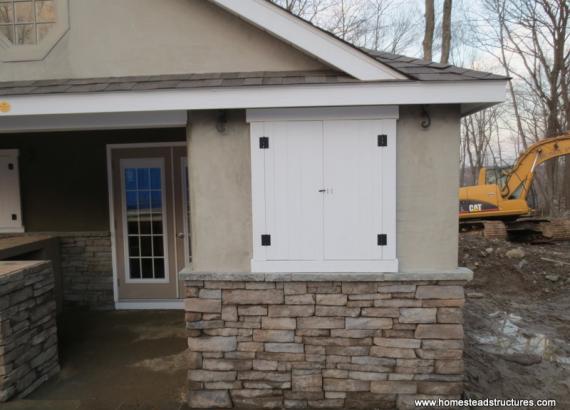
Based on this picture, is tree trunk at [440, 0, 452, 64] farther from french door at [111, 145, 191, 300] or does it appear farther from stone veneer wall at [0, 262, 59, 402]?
stone veneer wall at [0, 262, 59, 402]

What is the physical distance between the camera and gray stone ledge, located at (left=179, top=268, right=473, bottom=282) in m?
3.19

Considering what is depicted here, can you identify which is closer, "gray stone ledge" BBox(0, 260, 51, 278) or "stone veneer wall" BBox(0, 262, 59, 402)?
"stone veneer wall" BBox(0, 262, 59, 402)

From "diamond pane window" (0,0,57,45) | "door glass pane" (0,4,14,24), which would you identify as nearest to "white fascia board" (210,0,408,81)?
"diamond pane window" (0,0,57,45)

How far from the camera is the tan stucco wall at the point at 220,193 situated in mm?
3312

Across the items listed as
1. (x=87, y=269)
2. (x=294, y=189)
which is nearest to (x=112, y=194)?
(x=87, y=269)

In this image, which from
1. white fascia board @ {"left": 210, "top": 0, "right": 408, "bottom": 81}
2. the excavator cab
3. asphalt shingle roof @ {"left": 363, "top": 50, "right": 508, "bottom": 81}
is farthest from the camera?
the excavator cab

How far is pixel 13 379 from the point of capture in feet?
11.2

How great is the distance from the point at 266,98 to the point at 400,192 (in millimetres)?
1350

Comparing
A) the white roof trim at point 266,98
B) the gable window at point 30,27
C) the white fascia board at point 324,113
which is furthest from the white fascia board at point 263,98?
the gable window at point 30,27

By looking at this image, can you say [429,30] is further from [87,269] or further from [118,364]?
[118,364]

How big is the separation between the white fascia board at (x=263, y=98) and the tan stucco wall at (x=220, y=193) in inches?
8.2

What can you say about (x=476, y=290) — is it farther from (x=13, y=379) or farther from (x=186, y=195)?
(x=13, y=379)

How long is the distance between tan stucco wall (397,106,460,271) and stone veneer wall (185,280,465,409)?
260 mm

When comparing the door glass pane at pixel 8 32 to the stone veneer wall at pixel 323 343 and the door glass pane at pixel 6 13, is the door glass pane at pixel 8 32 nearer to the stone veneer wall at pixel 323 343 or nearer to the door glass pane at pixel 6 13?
the door glass pane at pixel 6 13
